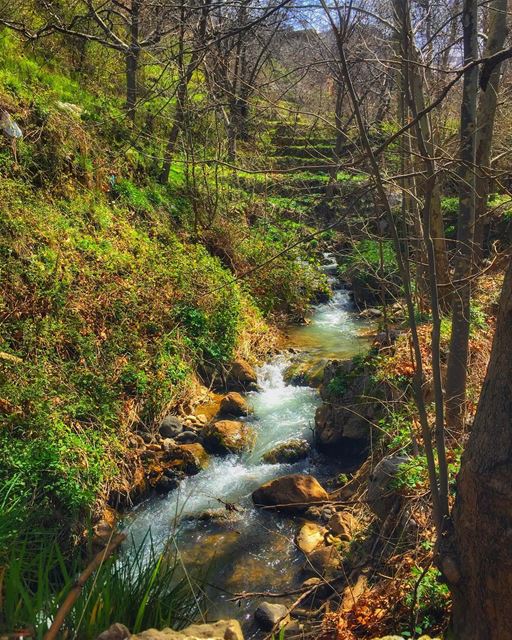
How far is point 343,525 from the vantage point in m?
4.82

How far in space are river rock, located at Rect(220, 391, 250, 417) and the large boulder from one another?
1.80 m

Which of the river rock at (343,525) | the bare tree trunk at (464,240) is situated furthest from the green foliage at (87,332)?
the river rock at (343,525)

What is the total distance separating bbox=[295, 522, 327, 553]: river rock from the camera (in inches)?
191

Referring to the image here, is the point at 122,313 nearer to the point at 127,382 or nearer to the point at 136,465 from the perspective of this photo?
the point at 127,382

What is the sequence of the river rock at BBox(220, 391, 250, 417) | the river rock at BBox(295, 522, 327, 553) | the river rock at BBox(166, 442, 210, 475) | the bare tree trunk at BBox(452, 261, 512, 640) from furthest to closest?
1. the river rock at BBox(220, 391, 250, 417)
2. the river rock at BBox(166, 442, 210, 475)
3. the river rock at BBox(295, 522, 327, 553)
4. the bare tree trunk at BBox(452, 261, 512, 640)

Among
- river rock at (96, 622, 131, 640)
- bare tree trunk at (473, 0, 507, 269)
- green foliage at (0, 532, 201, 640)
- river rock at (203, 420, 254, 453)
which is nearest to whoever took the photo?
river rock at (96, 622, 131, 640)

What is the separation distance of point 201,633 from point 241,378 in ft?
20.8

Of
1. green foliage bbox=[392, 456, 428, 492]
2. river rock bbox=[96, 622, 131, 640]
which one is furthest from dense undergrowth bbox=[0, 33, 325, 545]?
green foliage bbox=[392, 456, 428, 492]

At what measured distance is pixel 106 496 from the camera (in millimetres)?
5262

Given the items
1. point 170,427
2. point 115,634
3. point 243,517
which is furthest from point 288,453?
point 115,634

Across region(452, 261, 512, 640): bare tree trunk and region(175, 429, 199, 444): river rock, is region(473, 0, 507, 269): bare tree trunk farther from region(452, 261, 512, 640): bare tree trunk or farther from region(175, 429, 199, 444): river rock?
region(175, 429, 199, 444): river rock

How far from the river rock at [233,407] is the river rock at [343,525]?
263 cm

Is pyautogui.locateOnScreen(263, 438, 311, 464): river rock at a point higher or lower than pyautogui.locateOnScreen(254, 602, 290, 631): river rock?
higher

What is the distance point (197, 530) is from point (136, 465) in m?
0.99
